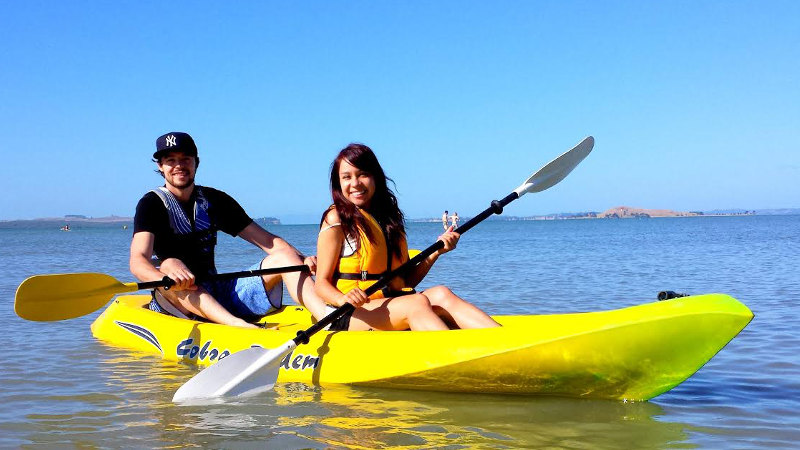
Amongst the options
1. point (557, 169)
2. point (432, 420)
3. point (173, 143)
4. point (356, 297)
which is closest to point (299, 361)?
point (356, 297)

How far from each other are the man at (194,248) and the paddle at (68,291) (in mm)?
→ 105

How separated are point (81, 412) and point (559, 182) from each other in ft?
11.9

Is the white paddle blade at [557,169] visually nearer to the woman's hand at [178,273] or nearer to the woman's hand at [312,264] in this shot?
the woman's hand at [312,264]

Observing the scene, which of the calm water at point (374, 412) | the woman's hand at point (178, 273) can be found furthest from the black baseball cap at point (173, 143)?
the calm water at point (374, 412)

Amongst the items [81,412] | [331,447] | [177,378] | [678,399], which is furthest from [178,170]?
[678,399]

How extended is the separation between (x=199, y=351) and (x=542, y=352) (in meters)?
2.37

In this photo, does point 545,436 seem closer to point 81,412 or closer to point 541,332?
point 541,332

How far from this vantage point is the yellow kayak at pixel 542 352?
332 cm

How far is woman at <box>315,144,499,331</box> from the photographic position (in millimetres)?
4043

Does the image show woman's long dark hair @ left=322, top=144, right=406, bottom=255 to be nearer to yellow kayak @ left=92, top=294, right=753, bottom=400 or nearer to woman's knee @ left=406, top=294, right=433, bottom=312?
woman's knee @ left=406, top=294, right=433, bottom=312

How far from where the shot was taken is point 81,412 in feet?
12.4

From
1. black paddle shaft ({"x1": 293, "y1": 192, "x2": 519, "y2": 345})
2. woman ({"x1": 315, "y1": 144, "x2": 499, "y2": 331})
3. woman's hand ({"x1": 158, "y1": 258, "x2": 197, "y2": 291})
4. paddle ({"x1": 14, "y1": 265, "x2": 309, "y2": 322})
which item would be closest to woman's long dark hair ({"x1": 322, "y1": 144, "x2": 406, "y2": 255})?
woman ({"x1": 315, "y1": 144, "x2": 499, "y2": 331})

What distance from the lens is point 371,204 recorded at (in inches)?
168

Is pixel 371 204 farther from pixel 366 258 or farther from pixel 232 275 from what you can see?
pixel 232 275
